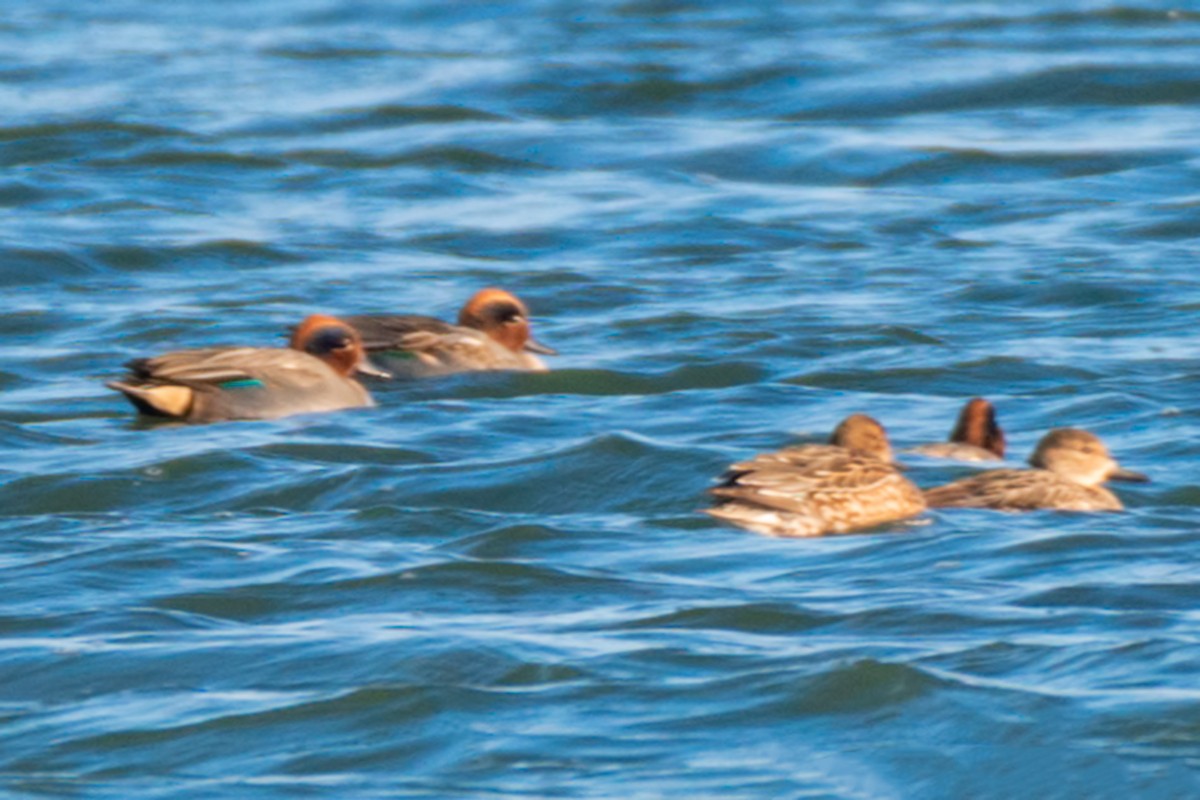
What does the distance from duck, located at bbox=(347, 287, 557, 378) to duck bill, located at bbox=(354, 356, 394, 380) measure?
4cm

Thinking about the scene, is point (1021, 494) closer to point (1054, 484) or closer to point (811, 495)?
point (1054, 484)

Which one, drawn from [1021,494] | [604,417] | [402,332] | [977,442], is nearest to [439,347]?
[402,332]

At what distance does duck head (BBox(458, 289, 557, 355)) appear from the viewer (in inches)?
527

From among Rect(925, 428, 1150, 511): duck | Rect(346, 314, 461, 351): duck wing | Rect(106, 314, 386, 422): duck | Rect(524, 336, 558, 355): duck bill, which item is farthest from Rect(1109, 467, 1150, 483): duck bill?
Rect(346, 314, 461, 351): duck wing

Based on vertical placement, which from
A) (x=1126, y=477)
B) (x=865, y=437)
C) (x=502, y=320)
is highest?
(x=502, y=320)

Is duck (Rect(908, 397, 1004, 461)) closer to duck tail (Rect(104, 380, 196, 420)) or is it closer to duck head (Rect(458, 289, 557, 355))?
duck head (Rect(458, 289, 557, 355))

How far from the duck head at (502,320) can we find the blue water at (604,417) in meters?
0.29

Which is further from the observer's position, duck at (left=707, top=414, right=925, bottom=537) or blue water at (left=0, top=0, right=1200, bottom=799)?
duck at (left=707, top=414, right=925, bottom=537)

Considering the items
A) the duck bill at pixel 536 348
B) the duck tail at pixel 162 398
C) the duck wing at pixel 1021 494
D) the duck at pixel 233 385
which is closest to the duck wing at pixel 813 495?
the duck wing at pixel 1021 494

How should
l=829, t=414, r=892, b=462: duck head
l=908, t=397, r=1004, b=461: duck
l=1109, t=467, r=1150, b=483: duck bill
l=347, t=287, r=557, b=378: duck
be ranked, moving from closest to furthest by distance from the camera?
1. l=1109, t=467, r=1150, b=483: duck bill
2. l=829, t=414, r=892, b=462: duck head
3. l=908, t=397, r=1004, b=461: duck
4. l=347, t=287, r=557, b=378: duck

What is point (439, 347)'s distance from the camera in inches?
515

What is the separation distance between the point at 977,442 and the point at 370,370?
10.8 feet

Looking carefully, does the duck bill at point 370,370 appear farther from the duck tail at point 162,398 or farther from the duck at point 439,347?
the duck tail at point 162,398

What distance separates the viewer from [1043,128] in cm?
2159
